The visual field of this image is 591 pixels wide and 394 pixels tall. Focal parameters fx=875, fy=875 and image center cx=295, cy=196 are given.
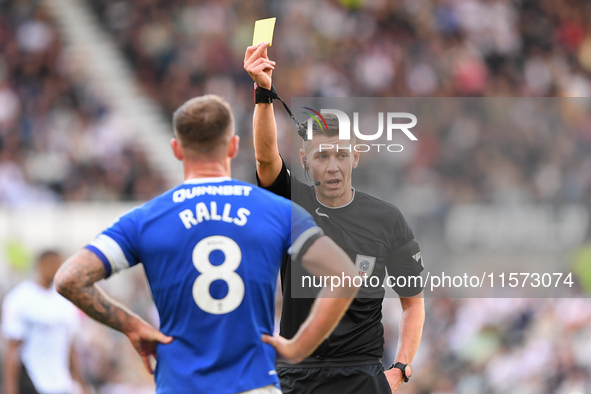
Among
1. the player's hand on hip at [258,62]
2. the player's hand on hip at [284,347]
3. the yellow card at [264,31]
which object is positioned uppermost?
the yellow card at [264,31]

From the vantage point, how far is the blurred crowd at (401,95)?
11172mm

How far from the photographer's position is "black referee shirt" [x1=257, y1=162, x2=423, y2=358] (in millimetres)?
4855

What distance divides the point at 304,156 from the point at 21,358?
177 inches

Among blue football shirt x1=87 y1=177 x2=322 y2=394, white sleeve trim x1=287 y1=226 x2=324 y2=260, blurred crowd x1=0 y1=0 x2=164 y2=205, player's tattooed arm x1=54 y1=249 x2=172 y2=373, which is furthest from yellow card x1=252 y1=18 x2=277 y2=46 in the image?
blurred crowd x1=0 y1=0 x2=164 y2=205

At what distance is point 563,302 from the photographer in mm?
11164

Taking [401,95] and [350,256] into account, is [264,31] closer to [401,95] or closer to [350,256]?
[350,256]

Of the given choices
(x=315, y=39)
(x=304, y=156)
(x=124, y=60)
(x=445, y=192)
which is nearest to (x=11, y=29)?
(x=124, y=60)

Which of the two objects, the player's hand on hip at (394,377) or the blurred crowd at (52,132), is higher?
the blurred crowd at (52,132)

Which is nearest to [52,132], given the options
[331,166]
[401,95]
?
[401,95]

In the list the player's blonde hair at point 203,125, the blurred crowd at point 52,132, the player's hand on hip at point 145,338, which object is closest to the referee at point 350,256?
the player's blonde hair at point 203,125

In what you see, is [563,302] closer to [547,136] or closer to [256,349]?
[547,136]

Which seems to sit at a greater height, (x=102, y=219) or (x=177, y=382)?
(x=102, y=219)

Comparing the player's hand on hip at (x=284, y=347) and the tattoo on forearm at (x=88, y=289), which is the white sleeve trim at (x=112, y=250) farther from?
the player's hand on hip at (x=284, y=347)

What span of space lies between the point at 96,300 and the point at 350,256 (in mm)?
1767
